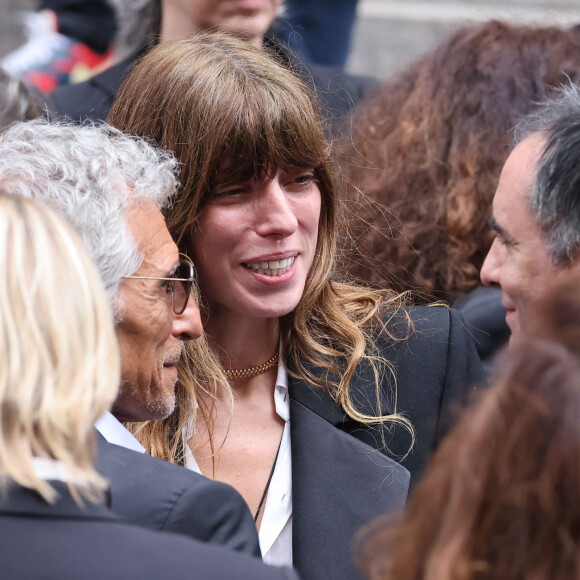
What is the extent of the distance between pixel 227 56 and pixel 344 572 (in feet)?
4.15

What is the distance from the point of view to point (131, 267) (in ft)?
6.61

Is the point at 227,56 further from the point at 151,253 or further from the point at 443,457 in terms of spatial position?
the point at 443,457

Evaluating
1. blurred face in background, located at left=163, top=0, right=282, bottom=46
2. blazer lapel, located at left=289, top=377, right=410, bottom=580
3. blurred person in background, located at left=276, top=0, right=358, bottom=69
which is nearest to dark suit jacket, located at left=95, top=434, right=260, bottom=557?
blazer lapel, located at left=289, top=377, right=410, bottom=580

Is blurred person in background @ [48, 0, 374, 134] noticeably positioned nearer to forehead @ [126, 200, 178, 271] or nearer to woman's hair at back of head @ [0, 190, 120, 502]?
forehead @ [126, 200, 178, 271]

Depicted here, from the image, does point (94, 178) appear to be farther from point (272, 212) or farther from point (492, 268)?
point (492, 268)

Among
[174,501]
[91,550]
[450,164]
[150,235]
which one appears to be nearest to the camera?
[91,550]

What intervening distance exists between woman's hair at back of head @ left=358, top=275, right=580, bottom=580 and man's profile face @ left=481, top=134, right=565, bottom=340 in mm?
1117

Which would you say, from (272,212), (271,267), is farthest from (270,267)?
(272,212)

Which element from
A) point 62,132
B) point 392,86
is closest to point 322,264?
point 62,132

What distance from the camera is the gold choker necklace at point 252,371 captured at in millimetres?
2668

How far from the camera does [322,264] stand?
271cm

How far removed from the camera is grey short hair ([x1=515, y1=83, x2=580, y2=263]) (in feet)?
7.39

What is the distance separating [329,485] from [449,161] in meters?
1.21

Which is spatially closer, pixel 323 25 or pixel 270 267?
pixel 270 267
